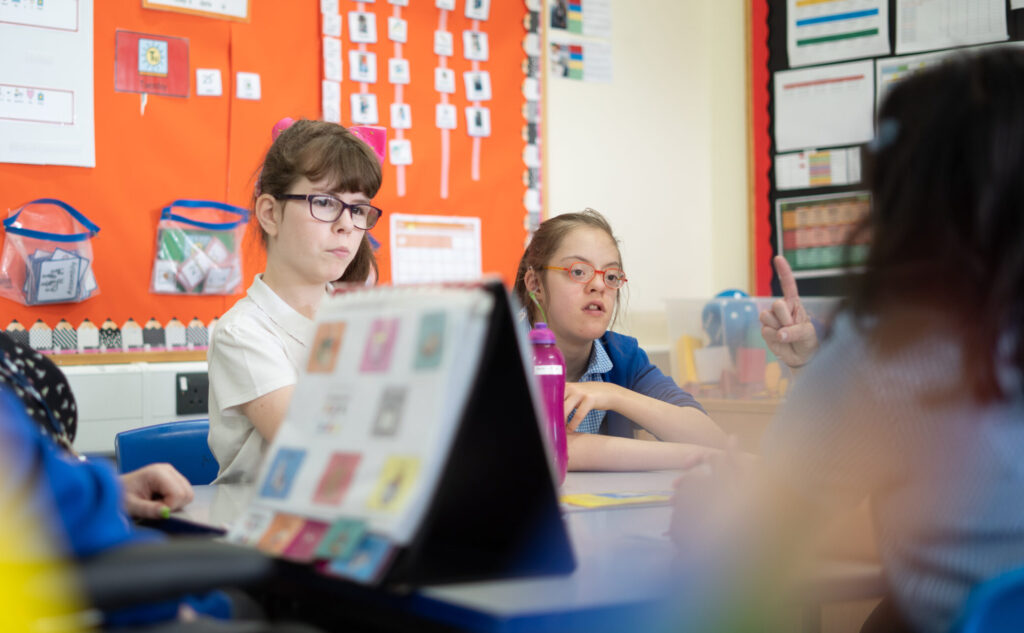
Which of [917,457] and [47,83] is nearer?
[917,457]

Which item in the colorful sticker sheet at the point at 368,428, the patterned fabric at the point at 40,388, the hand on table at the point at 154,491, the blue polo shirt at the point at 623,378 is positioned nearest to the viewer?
the colorful sticker sheet at the point at 368,428

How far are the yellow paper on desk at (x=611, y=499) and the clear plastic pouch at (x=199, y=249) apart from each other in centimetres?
159

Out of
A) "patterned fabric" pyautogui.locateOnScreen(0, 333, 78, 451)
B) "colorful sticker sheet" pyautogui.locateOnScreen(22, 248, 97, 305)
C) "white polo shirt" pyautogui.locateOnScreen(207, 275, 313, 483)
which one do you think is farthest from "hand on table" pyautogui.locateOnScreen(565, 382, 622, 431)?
"colorful sticker sheet" pyautogui.locateOnScreen(22, 248, 97, 305)

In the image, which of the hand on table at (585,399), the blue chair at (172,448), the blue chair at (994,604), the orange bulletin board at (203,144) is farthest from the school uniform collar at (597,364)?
the blue chair at (994,604)

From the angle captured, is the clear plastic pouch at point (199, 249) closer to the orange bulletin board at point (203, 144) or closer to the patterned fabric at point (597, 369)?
the orange bulletin board at point (203, 144)

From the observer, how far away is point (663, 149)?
11.0 ft

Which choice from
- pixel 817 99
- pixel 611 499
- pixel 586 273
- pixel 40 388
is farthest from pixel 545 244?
pixel 817 99

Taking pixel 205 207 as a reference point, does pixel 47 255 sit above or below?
below

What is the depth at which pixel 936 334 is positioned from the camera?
71 centimetres

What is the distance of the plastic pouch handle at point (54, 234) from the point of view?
88.9 inches

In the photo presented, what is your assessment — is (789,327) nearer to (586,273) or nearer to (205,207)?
(586,273)

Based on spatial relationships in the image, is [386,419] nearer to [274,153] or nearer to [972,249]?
[972,249]

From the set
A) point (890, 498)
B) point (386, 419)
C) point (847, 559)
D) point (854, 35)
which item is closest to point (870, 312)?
point (890, 498)

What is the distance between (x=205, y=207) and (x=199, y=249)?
0.38 ft
